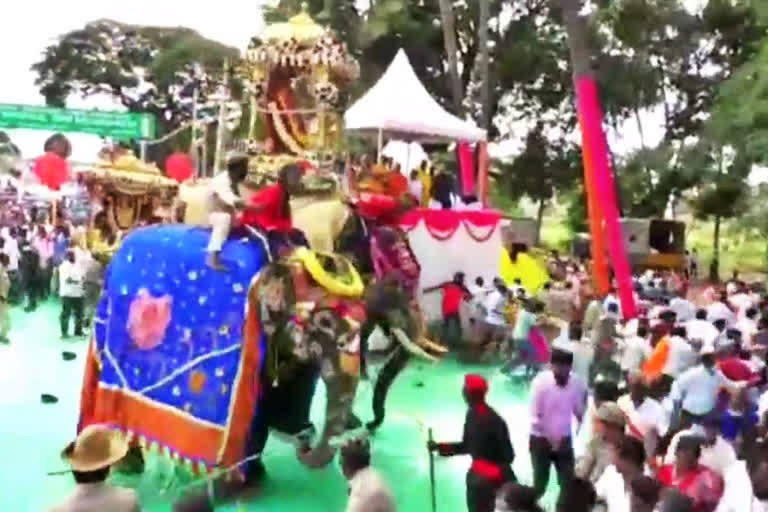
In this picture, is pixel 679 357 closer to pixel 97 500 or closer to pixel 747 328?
pixel 747 328

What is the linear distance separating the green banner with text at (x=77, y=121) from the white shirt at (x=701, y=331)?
17.4 meters

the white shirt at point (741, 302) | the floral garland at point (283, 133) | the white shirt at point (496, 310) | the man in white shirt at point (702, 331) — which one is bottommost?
the white shirt at point (496, 310)

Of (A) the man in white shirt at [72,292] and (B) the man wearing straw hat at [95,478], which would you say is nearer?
(B) the man wearing straw hat at [95,478]

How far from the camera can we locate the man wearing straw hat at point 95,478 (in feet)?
12.4

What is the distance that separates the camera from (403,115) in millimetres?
15344

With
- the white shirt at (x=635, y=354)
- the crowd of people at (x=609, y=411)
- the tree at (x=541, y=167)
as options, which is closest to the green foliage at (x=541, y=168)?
the tree at (x=541, y=167)

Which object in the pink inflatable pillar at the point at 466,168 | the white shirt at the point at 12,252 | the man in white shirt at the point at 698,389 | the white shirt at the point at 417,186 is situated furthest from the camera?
the pink inflatable pillar at the point at 466,168

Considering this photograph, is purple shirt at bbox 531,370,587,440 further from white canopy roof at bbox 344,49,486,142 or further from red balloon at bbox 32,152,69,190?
red balloon at bbox 32,152,69,190

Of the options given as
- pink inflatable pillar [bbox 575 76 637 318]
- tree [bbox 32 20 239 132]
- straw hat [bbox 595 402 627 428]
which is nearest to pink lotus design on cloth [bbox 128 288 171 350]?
straw hat [bbox 595 402 627 428]

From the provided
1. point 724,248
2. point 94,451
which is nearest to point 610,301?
point 94,451

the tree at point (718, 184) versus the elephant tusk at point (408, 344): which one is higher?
the tree at point (718, 184)

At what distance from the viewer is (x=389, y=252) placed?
9.73 m

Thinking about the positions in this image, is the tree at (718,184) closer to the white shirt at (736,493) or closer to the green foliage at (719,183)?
the green foliage at (719,183)

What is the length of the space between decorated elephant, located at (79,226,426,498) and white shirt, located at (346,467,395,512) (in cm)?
290
